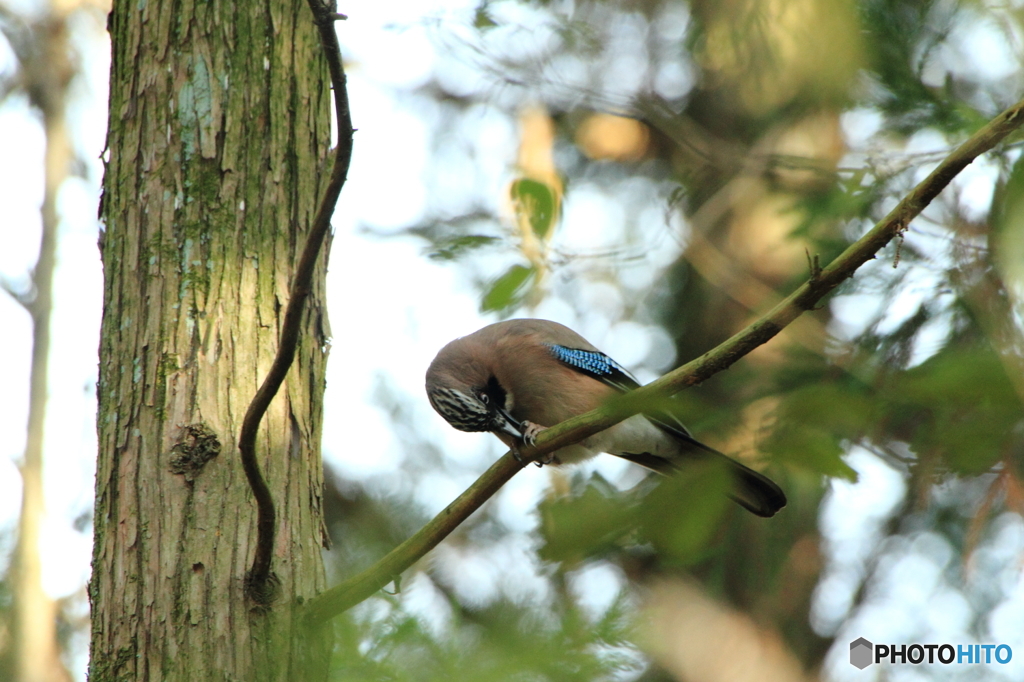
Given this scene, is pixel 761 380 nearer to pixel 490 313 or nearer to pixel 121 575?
pixel 490 313

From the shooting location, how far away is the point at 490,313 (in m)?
3.20

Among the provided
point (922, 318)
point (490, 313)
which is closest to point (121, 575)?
point (490, 313)

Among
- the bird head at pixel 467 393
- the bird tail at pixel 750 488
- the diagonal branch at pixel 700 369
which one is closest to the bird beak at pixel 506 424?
the bird head at pixel 467 393

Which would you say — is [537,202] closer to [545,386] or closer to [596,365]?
[545,386]

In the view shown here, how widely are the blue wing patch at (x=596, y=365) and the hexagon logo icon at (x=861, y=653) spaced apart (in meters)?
2.44

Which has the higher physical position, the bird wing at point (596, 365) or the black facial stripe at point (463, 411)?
the bird wing at point (596, 365)

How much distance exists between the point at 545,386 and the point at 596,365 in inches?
18.6

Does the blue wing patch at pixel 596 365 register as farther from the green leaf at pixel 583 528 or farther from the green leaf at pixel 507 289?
the green leaf at pixel 583 528

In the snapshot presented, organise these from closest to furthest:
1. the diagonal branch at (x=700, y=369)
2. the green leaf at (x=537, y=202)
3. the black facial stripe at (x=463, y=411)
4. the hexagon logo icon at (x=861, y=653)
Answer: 1. the diagonal branch at (x=700, y=369)
2. the green leaf at (x=537, y=202)
3. the black facial stripe at (x=463, y=411)
4. the hexagon logo icon at (x=861, y=653)

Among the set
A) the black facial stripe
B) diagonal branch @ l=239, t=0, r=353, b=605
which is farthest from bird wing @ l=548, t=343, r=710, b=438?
diagonal branch @ l=239, t=0, r=353, b=605

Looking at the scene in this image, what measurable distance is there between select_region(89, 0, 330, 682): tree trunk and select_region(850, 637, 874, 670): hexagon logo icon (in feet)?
14.4

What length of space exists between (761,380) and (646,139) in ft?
20.5

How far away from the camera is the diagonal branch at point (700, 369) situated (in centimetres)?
227

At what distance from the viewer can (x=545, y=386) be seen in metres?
5.07
